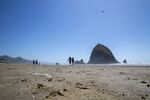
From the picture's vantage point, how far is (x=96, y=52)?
107 metres

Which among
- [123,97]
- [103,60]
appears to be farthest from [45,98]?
[103,60]

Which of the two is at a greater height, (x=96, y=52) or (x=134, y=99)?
(x=96, y=52)

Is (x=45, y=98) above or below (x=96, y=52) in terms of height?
below

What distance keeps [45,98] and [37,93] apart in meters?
0.82

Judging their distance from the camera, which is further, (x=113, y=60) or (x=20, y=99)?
(x=113, y=60)

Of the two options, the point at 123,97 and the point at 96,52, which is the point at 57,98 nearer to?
the point at 123,97

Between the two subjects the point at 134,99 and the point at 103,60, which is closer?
the point at 134,99

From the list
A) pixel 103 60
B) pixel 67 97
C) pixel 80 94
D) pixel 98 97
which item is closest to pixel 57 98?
pixel 67 97

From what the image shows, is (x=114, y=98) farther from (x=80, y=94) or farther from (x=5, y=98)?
(x=5, y=98)

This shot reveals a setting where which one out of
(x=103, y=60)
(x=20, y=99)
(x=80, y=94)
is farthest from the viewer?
(x=103, y=60)

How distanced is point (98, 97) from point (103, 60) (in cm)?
10059

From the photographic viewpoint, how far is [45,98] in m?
5.86

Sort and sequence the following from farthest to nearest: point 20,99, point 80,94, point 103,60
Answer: point 103,60 < point 80,94 < point 20,99

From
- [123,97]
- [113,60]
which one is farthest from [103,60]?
[123,97]
